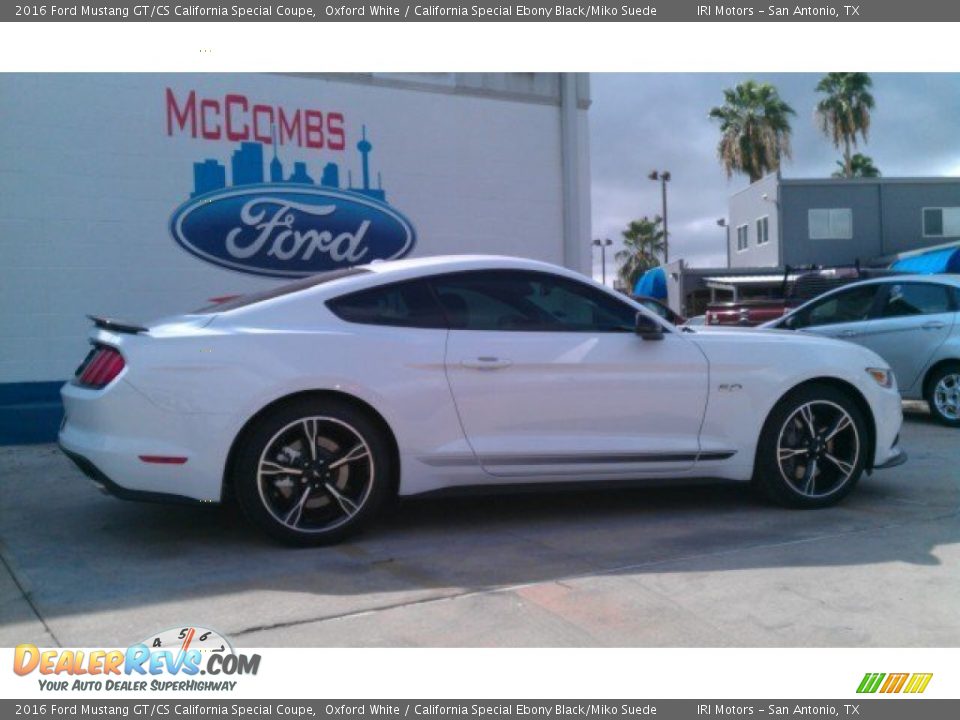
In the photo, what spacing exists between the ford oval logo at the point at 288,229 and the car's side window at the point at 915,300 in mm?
4915

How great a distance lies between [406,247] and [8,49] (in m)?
4.24

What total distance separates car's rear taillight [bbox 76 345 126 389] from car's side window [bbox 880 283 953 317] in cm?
753

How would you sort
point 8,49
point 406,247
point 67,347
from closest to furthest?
point 8,49 < point 67,347 < point 406,247

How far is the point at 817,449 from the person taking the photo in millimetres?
5527

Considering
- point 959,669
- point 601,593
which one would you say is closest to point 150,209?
point 601,593

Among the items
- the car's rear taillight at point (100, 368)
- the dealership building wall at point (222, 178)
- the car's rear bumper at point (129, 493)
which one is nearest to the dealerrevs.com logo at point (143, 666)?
the car's rear bumper at point (129, 493)

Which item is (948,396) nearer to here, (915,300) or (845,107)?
(915,300)

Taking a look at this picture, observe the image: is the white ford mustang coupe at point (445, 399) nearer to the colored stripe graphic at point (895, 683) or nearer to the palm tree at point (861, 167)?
the colored stripe graphic at point (895, 683)

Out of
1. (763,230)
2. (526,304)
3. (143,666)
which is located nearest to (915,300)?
(526,304)

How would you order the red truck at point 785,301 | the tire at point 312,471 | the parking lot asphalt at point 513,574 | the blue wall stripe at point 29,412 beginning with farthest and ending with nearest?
the red truck at point 785,301 → the blue wall stripe at point 29,412 → the tire at point 312,471 → the parking lot asphalt at point 513,574

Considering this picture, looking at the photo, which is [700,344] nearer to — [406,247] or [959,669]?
[959,669]

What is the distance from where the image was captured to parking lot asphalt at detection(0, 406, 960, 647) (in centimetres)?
367

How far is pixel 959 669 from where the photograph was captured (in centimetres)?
342

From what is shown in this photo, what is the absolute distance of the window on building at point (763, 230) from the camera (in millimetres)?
33781
